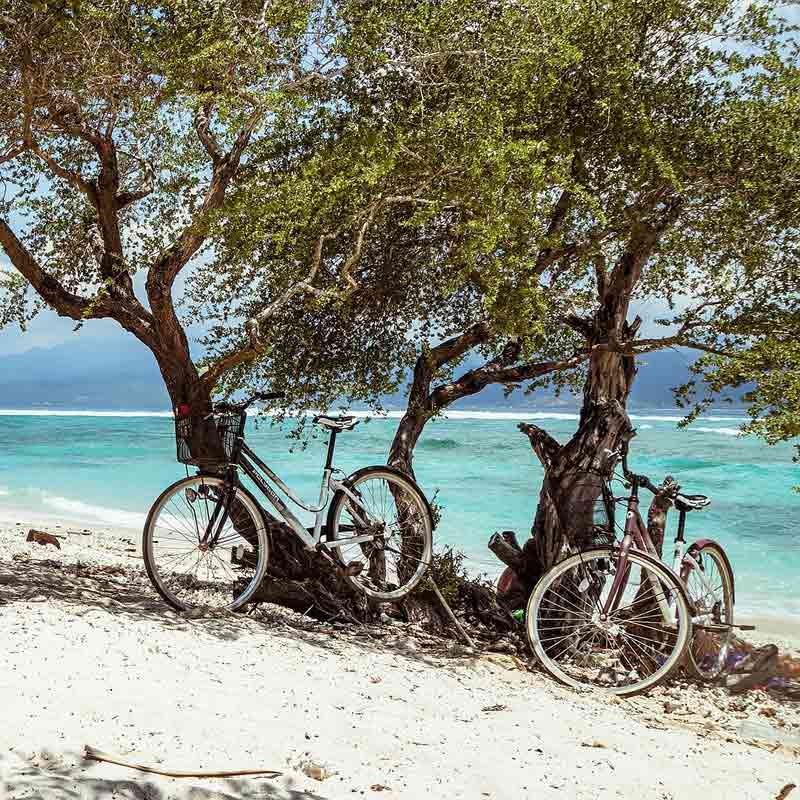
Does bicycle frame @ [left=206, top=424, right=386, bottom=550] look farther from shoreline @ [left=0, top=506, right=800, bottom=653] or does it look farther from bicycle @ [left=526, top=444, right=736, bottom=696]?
shoreline @ [left=0, top=506, right=800, bottom=653]

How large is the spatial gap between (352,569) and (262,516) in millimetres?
765

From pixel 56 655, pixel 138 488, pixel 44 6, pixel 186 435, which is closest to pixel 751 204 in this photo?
pixel 186 435

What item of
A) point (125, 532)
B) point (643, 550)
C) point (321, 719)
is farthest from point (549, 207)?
point (125, 532)

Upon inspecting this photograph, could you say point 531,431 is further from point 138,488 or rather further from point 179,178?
point 138,488

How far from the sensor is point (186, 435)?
6.11 m

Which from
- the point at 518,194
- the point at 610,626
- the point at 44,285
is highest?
the point at 518,194

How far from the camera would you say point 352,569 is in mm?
6289

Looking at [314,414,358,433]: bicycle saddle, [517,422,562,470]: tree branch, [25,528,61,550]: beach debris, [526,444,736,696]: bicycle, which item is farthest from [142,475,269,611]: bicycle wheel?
[25,528,61,550]: beach debris

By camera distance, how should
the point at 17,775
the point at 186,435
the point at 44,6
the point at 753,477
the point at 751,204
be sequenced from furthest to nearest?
the point at 753,477, the point at 751,204, the point at 186,435, the point at 44,6, the point at 17,775

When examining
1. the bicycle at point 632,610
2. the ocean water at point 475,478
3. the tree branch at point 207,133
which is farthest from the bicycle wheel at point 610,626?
the tree branch at point 207,133

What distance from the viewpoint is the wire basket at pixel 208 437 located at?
19.4ft

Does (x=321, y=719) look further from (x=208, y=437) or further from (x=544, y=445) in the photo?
(x=544, y=445)

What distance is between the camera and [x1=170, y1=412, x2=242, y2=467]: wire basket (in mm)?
5898

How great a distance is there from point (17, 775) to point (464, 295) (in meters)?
5.81
